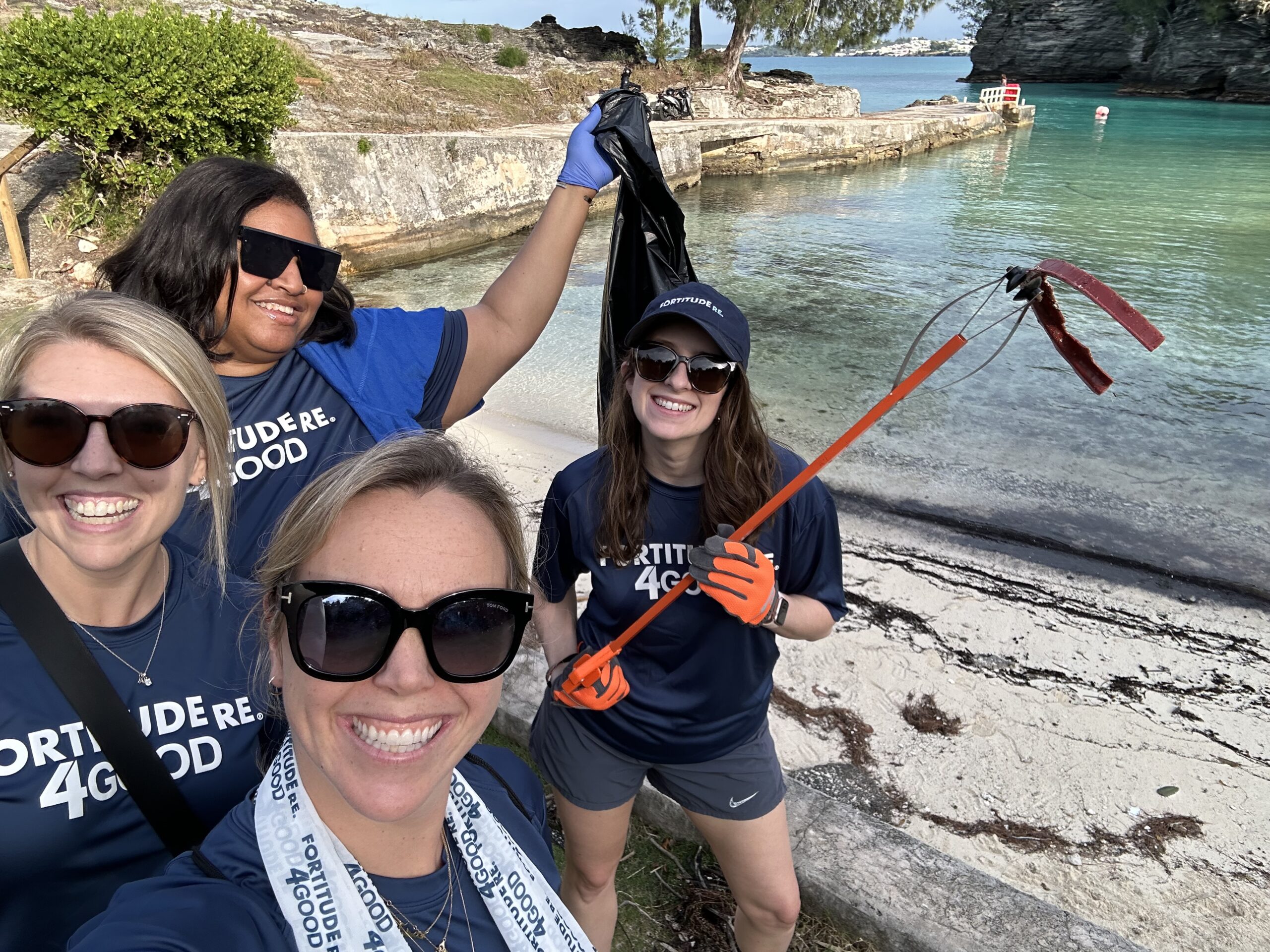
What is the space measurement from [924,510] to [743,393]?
4634mm

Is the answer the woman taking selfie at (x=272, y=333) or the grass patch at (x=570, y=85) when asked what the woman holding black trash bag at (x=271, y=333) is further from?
the grass patch at (x=570, y=85)

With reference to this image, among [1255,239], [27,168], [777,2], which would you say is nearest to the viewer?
[27,168]

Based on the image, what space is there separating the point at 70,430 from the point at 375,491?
27.7 inches

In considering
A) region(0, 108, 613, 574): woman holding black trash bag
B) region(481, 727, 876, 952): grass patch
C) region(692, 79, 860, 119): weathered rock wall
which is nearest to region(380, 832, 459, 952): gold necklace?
region(481, 727, 876, 952): grass patch

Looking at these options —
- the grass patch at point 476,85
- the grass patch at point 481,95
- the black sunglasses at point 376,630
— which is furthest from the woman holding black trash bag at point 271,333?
the grass patch at point 476,85

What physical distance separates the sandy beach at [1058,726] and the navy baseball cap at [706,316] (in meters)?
2.21

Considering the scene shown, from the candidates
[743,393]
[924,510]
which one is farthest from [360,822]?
[924,510]

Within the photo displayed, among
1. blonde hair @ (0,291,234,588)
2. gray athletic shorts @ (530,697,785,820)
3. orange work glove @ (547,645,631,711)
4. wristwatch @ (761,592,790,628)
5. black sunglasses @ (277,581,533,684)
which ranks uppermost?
blonde hair @ (0,291,234,588)

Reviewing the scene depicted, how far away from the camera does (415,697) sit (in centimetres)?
119

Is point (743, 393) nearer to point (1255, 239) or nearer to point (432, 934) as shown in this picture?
point (432, 934)

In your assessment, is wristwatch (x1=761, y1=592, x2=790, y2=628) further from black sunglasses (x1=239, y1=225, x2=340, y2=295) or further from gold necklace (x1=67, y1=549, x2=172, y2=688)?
black sunglasses (x1=239, y1=225, x2=340, y2=295)

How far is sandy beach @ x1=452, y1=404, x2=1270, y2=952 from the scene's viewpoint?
3.14 meters

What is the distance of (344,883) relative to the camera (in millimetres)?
1100

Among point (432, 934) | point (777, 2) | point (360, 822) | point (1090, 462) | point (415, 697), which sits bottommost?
point (1090, 462)
